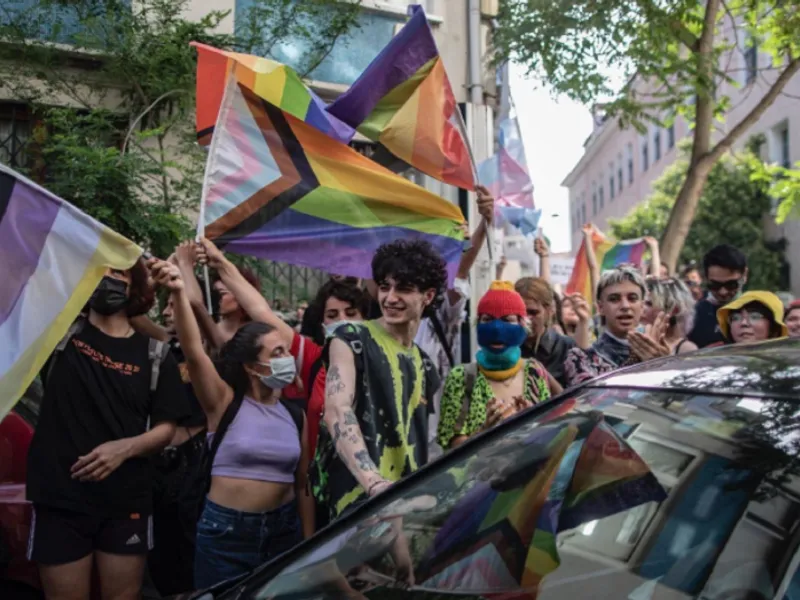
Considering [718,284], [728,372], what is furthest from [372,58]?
[728,372]

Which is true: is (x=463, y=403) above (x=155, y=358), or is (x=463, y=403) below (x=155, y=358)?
below

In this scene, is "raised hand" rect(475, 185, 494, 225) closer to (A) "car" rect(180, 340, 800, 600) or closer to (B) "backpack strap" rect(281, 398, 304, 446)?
(B) "backpack strap" rect(281, 398, 304, 446)

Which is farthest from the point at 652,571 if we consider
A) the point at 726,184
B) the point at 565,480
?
the point at 726,184

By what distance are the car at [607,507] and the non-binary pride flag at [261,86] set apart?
3227 millimetres

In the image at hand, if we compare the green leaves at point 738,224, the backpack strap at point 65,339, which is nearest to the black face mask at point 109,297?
the backpack strap at point 65,339

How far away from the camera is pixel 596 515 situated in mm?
1951

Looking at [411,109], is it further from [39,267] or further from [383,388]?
[383,388]

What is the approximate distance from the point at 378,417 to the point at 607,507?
4.38 feet

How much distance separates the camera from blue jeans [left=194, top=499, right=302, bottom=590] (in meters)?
3.50

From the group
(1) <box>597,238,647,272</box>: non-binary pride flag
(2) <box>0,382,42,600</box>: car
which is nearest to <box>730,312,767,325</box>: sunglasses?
(2) <box>0,382,42,600</box>: car

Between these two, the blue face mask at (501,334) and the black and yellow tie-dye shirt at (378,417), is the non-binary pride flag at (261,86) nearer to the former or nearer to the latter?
the blue face mask at (501,334)

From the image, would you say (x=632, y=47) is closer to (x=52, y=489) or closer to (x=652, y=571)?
(x=52, y=489)

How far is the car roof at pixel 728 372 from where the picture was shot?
194 cm

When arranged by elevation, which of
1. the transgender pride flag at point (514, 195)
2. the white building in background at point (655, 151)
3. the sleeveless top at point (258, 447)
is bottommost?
the sleeveless top at point (258, 447)
